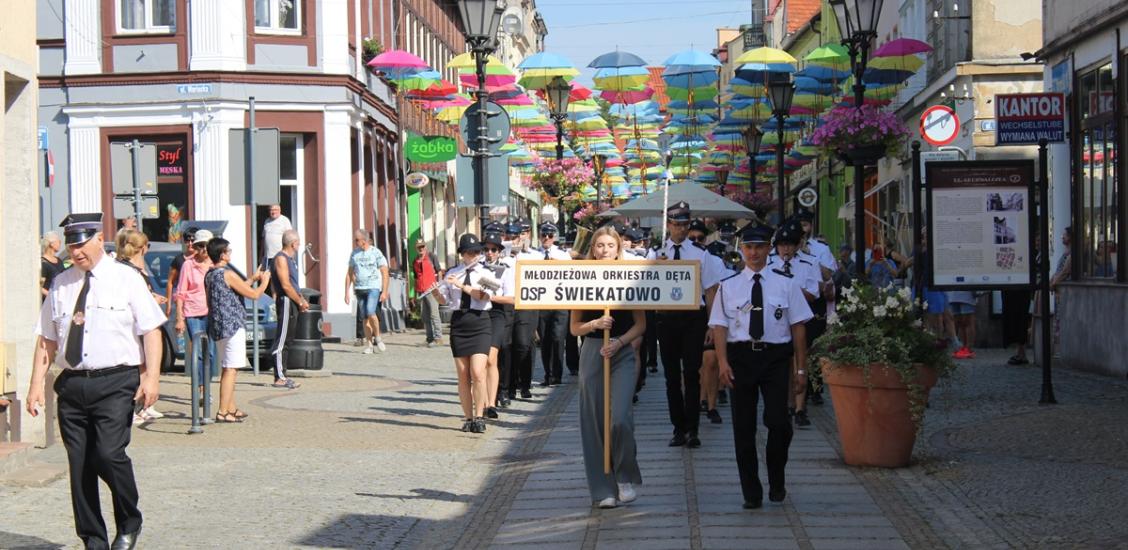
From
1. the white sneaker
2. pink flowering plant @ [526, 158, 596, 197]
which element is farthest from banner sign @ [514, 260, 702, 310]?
pink flowering plant @ [526, 158, 596, 197]

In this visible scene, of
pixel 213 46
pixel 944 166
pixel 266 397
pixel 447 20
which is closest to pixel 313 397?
pixel 266 397

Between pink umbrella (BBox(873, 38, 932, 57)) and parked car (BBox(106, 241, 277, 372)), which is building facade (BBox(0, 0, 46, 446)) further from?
pink umbrella (BBox(873, 38, 932, 57))

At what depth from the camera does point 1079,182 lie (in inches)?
813

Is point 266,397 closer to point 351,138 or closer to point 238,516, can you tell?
point 238,516

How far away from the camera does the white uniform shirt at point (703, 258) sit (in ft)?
44.2

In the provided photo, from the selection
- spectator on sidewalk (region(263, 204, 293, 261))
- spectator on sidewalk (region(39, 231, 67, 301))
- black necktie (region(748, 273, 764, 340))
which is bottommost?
black necktie (region(748, 273, 764, 340))

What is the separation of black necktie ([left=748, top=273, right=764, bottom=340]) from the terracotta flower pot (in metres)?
1.46

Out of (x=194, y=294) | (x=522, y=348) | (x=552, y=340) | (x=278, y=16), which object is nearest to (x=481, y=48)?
(x=552, y=340)

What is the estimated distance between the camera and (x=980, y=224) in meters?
16.0

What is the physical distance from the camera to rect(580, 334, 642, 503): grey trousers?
985cm

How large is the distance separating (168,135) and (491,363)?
1674 centimetres

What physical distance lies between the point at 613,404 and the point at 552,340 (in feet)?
30.5

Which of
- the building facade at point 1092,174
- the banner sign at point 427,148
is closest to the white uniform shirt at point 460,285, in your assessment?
the building facade at point 1092,174

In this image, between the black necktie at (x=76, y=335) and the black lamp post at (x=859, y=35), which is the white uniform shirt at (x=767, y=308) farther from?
the black lamp post at (x=859, y=35)
